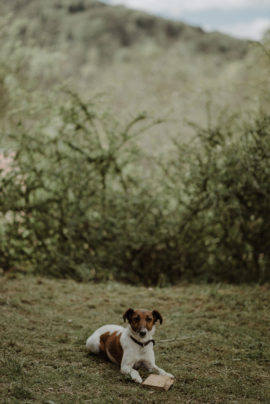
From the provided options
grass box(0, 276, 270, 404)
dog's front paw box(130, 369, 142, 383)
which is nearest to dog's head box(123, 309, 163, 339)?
dog's front paw box(130, 369, 142, 383)

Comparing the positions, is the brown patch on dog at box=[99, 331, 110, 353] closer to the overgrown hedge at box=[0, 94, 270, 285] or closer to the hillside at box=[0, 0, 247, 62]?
the overgrown hedge at box=[0, 94, 270, 285]

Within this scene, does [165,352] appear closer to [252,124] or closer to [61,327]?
[61,327]

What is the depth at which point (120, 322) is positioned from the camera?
539 cm

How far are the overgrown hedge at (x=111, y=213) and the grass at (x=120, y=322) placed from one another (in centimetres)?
87

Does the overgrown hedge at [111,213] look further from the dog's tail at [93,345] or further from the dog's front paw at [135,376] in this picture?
the dog's front paw at [135,376]

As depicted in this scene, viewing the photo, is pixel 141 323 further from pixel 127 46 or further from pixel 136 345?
pixel 127 46

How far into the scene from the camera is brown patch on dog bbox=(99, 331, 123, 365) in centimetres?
397

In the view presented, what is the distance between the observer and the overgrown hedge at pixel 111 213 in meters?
7.96

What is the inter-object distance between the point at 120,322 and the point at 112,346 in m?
1.34

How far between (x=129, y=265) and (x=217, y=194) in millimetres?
2185

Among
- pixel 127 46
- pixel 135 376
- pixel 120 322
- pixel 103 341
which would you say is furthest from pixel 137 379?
pixel 127 46

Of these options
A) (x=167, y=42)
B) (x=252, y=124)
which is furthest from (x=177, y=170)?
(x=167, y=42)

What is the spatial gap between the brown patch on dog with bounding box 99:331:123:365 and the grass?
0.10 m

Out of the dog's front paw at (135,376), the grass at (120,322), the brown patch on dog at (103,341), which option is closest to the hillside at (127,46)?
the grass at (120,322)
